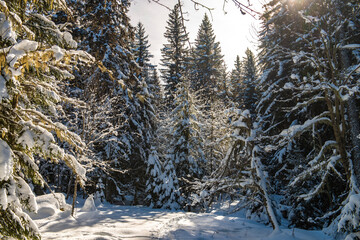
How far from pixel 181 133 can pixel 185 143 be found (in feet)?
2.66

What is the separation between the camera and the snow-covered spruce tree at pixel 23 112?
8.13ft

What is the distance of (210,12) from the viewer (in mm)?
2123

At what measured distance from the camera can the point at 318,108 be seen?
1060 centimetres

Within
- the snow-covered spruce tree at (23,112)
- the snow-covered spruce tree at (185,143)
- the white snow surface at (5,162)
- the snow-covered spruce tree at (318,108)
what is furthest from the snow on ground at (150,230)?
the snow-covered spruce tree at (185,143)

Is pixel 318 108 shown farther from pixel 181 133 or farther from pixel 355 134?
pixel 181 133

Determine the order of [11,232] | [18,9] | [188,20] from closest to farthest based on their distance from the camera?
[188,20] → [11,232] → [18,9]

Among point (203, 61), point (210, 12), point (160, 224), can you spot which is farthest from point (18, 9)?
point (203, 61)

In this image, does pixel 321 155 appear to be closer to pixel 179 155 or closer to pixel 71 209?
pixel 71 209

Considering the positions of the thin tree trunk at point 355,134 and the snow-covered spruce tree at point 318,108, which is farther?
the thin tree trunk at point 355,134

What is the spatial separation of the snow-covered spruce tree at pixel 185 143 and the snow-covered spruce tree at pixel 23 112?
1307 cm

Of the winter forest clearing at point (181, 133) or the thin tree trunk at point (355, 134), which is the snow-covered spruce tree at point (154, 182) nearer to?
the winter forest clearing at point (181, 133)

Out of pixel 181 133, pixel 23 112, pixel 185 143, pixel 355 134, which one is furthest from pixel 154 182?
pixel 23 112

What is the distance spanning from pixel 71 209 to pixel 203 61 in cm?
2635

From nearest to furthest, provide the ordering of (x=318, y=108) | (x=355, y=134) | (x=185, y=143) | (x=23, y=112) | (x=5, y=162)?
(x=5, y=162), (x=23, y=112), (x=355, y=134), (x=318, y=108), (x=185, y=143)
